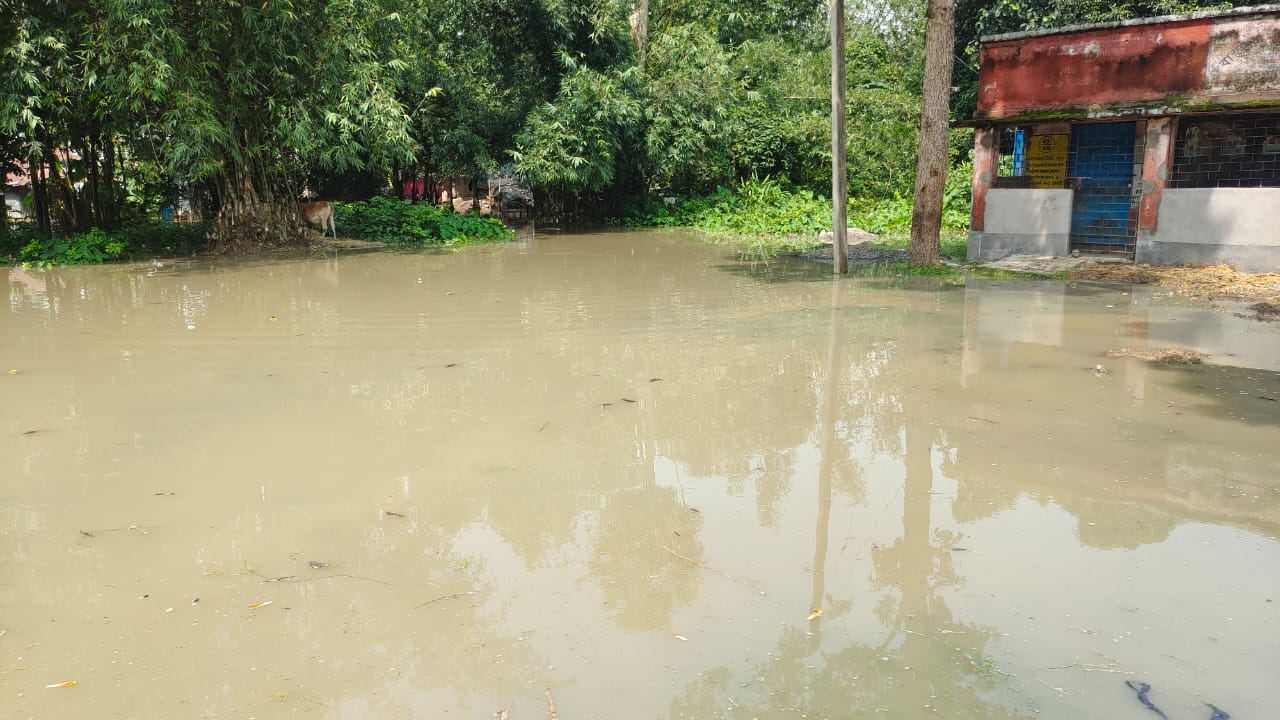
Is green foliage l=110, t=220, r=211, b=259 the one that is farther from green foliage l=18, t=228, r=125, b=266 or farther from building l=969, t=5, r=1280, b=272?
building l=969, t=5, r=1280, b=272

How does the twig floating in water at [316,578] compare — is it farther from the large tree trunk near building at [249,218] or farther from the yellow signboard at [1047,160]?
the large tree trunk near building at [249,218]

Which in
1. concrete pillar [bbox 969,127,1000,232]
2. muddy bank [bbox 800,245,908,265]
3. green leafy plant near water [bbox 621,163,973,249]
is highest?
concrete pillar [bbox 969,127,1000,232]

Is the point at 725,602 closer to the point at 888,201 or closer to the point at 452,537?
the point at 452,537

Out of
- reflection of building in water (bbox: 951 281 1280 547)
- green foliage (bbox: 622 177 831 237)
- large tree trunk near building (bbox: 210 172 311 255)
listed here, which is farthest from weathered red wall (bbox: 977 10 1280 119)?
large tree trunk near building (bbox: 210 172 311 255)

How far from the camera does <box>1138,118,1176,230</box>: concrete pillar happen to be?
1263cm

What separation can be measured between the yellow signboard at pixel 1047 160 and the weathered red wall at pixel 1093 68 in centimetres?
114

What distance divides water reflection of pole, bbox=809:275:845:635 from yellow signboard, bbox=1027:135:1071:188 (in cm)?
739

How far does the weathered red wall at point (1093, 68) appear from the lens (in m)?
12.3

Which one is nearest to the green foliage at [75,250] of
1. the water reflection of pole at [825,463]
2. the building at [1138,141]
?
the water reflection of pole at [825,463]

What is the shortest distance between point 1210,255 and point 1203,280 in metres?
1.06

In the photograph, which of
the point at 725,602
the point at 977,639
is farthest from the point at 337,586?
the point at 977,639

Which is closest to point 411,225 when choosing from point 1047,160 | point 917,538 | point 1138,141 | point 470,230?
point 470,230

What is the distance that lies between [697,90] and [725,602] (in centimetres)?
1965

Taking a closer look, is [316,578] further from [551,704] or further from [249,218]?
[249,218]
